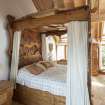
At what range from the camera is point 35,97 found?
11.1 feet

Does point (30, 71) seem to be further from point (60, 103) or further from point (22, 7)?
point (22, 7)

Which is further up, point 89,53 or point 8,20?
point 8,20

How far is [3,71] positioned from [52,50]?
236 centimetres

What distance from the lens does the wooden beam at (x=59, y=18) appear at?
8.27 feet

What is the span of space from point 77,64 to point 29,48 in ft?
7.28

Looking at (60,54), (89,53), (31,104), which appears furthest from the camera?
(60,54)

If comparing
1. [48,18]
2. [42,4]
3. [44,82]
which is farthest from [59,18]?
[42,4]

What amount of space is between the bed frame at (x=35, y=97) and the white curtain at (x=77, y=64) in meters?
0.43

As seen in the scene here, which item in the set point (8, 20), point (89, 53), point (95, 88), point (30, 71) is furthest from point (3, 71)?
point (95, 88)

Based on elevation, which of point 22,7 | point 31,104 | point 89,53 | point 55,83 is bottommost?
point 31,104

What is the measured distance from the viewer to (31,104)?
3.43 meters

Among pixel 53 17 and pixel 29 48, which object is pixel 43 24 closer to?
pixel 53 17

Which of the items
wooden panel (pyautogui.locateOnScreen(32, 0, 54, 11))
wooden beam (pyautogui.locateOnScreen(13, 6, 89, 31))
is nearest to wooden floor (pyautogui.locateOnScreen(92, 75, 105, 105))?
wooden beam (pyautogui.locateOnScreen(13, 6, 89, 31))

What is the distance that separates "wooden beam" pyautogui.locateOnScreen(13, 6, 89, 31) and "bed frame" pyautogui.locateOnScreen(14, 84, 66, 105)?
1594 mm
